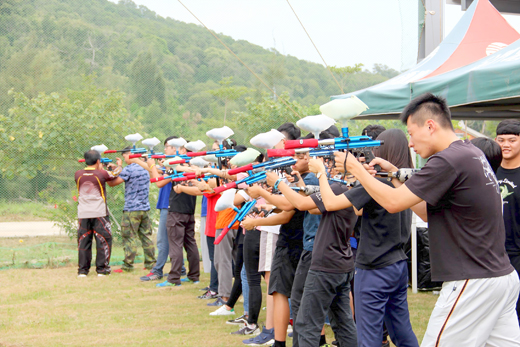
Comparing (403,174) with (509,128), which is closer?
(403,174)

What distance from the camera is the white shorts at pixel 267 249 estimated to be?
4.05m

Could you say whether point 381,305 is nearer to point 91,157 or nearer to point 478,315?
point 478,315

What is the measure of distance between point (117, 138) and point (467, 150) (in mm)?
7183

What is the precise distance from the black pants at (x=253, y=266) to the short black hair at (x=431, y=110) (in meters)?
2.29

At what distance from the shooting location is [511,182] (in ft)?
10.3

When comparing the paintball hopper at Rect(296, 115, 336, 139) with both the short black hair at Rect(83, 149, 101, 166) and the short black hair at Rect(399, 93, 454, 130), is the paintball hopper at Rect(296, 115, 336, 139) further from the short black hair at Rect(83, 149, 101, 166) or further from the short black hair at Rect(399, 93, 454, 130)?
the short black hair at Rect(83, 149, 101, 166)

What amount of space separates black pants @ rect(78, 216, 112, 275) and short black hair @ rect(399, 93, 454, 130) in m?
6.00

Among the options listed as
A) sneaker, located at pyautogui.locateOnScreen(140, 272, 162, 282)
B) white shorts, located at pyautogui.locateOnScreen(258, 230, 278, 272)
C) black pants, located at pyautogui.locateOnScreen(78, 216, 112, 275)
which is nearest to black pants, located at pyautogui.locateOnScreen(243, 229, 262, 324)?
white shorts, located at pyautogui.locateOnScreen(258, 230, 278, 272)

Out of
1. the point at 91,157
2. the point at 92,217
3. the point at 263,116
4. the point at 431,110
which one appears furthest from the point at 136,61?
the point at 431,110

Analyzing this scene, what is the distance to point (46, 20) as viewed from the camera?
8.91m

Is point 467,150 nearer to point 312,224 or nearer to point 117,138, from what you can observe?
point 312,224

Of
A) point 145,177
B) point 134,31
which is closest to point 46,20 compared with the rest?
point 134,31

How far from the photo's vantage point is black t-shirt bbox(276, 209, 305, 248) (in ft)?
11.6

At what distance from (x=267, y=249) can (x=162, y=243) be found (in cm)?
322
